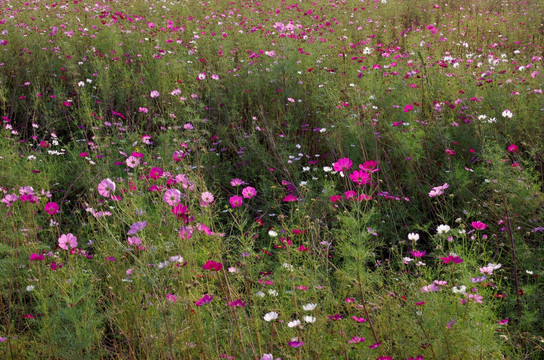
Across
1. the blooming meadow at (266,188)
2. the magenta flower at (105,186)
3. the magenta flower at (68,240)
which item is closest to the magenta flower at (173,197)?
the blooming meadow at (266,188)

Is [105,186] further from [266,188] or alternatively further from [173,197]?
[266,188]

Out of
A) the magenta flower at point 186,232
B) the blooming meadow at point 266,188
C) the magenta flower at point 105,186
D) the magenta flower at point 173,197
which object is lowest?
the blooming meadow at point 266,188

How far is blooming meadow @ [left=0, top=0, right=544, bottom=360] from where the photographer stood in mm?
1584

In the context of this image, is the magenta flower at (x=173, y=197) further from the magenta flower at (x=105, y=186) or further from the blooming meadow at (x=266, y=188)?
the magenta flower at (x=105, y=186)

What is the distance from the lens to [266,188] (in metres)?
2.91

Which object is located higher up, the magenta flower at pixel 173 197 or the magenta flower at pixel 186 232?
the magenta flower at pixel 173 197

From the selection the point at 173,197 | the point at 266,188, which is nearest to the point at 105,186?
the point at 173,197

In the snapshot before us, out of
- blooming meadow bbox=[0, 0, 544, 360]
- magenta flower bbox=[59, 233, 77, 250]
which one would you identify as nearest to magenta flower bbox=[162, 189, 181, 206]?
blooming meadow bbox=[0, 0, 544, 360]

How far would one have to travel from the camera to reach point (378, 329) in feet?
5.45

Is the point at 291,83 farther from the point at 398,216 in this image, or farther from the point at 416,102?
the point at 398,216

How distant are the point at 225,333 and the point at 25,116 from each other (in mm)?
3214

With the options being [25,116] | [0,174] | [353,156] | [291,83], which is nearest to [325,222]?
[353,156]

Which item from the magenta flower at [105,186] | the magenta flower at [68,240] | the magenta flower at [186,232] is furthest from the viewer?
the magenta flower at [68,240]

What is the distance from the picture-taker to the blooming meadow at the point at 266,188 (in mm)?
1584
